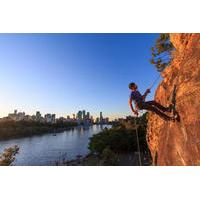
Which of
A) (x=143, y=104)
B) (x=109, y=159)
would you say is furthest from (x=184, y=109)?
(x=109, y=159)

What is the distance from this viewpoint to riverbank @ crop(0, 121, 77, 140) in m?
33.9

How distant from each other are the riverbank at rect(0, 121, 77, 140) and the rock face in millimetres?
28555

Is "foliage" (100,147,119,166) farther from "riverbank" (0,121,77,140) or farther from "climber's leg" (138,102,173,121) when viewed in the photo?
"riverbank" (0,121,77,140)

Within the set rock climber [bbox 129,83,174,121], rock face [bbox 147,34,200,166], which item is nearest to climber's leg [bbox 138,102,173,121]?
rock climber [bbox 129,83,174,121]

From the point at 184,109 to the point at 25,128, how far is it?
38.0 metres

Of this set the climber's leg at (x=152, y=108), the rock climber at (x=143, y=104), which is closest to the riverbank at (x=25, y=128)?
the rock climber at (x=143, y=104)

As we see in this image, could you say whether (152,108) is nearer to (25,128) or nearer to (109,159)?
(109,159)

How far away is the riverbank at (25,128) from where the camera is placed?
1334 inches
